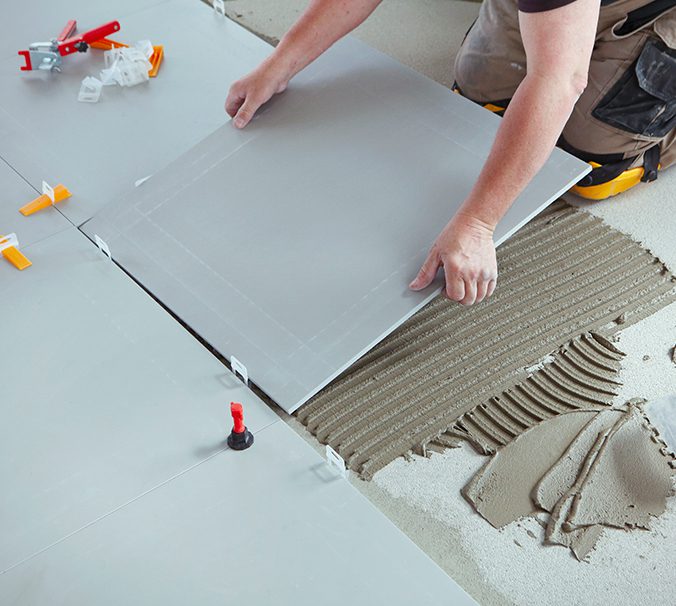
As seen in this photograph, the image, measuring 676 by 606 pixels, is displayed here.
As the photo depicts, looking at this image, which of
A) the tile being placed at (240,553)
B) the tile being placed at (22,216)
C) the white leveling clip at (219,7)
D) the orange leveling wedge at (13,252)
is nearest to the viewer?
the tile being placed at (240,553)

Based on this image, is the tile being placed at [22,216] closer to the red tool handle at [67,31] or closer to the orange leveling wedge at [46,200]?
the orange leveling wedge at [46,200]

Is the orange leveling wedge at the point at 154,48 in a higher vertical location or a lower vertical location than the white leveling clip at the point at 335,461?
lower

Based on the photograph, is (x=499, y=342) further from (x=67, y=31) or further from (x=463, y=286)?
(x=67, y=31)

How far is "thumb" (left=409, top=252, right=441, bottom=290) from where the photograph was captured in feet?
6.91

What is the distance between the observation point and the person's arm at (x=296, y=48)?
2.53 metres

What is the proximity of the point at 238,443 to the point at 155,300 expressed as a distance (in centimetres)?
52

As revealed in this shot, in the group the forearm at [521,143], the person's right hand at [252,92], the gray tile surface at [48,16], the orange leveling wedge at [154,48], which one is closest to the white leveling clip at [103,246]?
the person's right hand at [252,92]

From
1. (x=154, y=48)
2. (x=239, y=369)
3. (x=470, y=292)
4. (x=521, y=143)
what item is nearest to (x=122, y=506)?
(x=239, y=369)

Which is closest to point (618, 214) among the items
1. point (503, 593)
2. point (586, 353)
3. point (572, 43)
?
point (586, 353)

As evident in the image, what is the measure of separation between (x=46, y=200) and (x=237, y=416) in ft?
3.26

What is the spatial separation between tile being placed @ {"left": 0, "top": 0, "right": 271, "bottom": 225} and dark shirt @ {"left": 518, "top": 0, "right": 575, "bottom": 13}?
41.7 inches

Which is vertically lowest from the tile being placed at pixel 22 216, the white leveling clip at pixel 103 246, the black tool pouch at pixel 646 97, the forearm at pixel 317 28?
the tile being placed at pixel 22 216

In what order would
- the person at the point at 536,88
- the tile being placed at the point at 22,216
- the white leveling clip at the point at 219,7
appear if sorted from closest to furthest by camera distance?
the person at the point at 536,88 → the tile being placed at the point at 22,216 → the white leveling clip at the point at 219,7

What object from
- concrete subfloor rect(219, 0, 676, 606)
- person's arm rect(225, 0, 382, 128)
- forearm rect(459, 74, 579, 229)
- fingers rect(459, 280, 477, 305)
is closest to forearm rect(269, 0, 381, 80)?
person's arm rect(225, 0, 382, 128)
